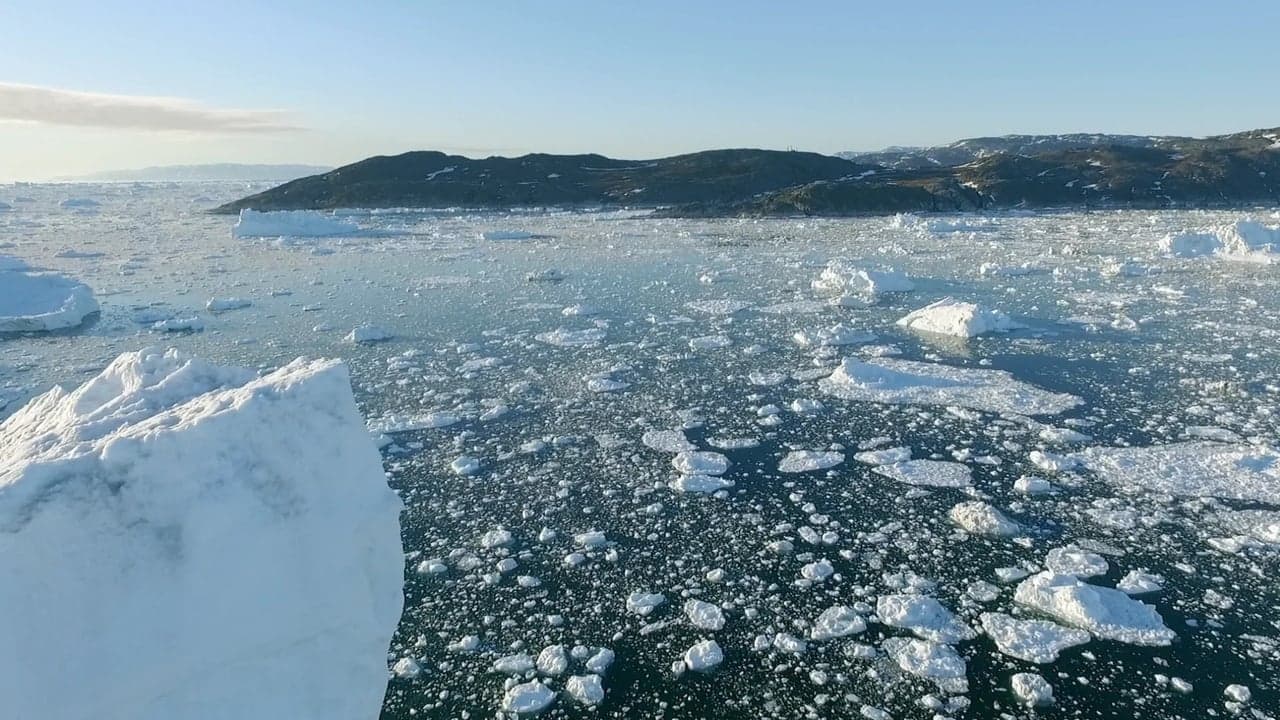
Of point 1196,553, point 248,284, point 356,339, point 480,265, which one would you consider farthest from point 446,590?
point 480,265

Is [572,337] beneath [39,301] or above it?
beneath

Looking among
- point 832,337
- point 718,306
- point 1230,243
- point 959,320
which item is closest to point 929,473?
point 832,337

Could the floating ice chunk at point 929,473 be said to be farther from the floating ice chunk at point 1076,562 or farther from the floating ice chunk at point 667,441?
the floating ice chunk at point 667,441

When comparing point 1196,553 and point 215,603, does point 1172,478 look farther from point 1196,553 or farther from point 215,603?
point 215,603

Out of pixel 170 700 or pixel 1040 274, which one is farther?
pixel 1040 274

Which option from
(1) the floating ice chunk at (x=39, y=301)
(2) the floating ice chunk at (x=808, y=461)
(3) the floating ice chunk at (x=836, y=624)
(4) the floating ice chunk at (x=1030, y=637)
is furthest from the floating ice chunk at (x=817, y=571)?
(1) the floating ice chunk at (x=39, y=301)

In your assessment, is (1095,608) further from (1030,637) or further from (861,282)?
(861,282)
